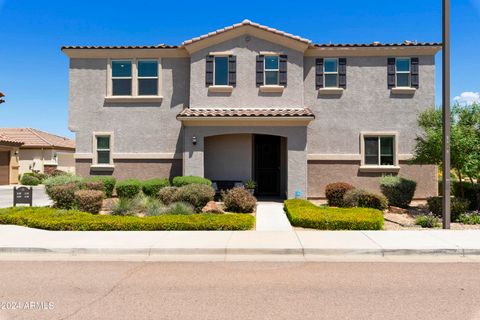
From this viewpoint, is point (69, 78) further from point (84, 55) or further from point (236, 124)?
point (236, 124)

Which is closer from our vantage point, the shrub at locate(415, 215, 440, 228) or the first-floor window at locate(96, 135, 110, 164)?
the shrub at locate(415, 215, 440, 228)

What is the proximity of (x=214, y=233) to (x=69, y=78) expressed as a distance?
41.5 ft

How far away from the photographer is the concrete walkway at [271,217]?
957cm

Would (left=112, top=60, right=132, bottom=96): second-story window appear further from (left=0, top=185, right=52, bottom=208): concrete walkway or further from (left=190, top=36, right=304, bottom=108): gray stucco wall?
(left=0, top=185, right=52, bottom=208): concrete walkway

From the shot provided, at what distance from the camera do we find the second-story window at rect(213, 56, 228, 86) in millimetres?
15609

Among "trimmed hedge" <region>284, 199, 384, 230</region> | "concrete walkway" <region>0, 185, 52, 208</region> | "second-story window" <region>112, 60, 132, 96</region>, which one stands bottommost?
"concrete walkway" <region>0, 185, 52, 208</region>

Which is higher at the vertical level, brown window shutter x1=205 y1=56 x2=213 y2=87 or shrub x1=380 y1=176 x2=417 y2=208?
brown window shutter x1=205 y1=56 x2=213 y2=87

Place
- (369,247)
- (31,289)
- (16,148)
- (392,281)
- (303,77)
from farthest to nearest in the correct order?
(16,148) → (303,77) → (369,247) → (392,281) → (31,289)

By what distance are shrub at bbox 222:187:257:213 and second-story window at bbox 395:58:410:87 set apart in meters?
9.82

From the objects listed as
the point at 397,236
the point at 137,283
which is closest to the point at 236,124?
the point at 397,236

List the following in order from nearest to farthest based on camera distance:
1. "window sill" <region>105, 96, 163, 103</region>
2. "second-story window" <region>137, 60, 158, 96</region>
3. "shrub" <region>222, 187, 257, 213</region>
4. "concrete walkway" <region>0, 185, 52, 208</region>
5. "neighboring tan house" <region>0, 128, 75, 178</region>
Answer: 1. "shrub" <region>222, 187, 257, 213</region>
2. "concrete walkway" <region>0, 185, 52, 208</region>
3. "window sill" <region>105, 96, 163, 103</region>
4. "second-story window" <region>137, 60, 158, 96</region>
5. "neighboring tan house" <region>0, 128, 75, 178</region>

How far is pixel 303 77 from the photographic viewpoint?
15.8 meters

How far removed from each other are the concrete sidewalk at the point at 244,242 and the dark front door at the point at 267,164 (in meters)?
7.78

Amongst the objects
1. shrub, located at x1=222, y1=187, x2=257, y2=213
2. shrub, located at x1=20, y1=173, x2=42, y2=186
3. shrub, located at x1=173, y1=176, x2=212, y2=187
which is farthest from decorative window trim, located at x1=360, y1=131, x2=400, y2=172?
shrub, located at x1=20, y1=173, x2=42, y2=186
